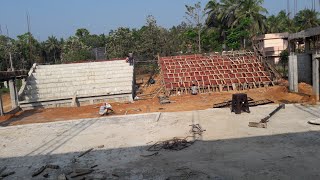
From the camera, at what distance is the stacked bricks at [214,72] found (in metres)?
21.9

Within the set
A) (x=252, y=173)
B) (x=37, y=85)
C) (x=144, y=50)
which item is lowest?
(x=252, y=173)

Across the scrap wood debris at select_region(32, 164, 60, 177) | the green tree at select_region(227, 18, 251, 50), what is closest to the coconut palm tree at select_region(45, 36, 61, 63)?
the green tree at select_region(227, 18, 251, 50)

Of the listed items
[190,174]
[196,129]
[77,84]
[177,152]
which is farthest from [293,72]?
[190,174]

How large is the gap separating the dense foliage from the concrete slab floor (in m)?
21.6

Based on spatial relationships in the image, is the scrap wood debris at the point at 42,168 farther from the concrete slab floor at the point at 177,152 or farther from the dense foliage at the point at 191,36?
the dense foliage at the point at 191,36

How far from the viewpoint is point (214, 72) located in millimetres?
23047

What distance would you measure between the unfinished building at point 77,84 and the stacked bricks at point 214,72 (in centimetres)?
286

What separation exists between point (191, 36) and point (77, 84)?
20758mm

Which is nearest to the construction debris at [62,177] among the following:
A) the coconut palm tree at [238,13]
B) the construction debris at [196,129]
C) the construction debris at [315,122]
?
the construction debris at [196,129]

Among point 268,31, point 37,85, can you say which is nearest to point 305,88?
point 37,85

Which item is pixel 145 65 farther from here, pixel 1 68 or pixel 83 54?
pixel 1 68

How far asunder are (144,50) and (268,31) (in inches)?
806

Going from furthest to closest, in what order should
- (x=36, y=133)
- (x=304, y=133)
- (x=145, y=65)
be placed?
(x=145, y=65)
(x=36, y=133)
(x=304, y=133)

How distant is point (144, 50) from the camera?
35531 mm
